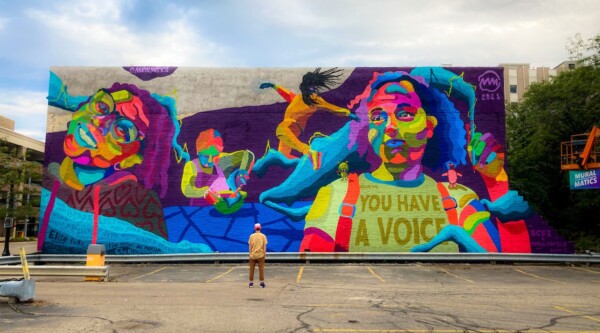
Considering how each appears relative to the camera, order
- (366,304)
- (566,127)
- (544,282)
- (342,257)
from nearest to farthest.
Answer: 1. (366,304)
2. (544,282)
3. (342,257)
4. (566,127)

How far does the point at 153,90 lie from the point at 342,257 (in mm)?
11660

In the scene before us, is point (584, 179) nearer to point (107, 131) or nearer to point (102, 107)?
point (107, 131)

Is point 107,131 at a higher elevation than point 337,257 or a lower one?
higher

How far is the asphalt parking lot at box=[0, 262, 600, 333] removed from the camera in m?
7.49

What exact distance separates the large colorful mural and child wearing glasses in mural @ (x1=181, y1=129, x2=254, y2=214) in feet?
0.16

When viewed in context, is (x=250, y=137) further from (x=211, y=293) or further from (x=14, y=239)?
(x=14, y=239)

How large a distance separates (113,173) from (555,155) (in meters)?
26.9

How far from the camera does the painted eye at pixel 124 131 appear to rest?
21859 millimetres

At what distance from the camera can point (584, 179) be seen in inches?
749

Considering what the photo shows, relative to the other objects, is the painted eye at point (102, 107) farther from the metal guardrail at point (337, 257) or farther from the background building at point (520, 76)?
the background building at point (520, 76)

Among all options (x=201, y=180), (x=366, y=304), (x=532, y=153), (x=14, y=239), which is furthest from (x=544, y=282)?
(x=14, y=239)

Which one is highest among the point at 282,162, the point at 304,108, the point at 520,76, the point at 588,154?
the point at 520,76

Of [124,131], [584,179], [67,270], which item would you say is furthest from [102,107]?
[584,179]

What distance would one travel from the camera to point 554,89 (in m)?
29.9
